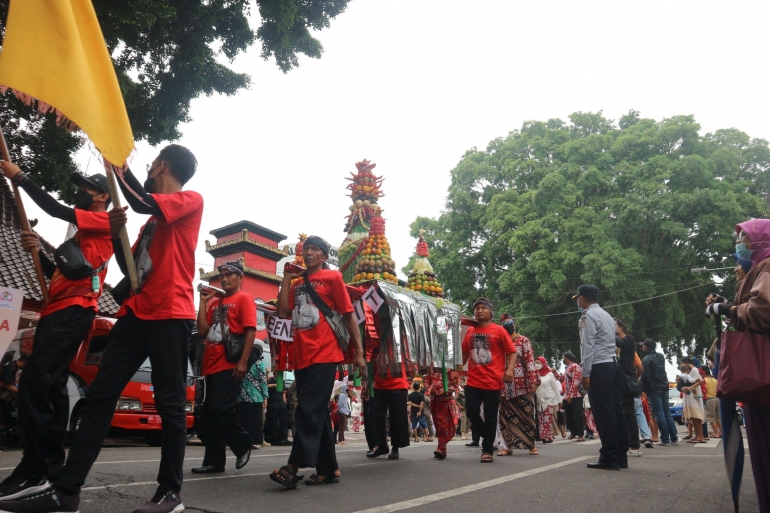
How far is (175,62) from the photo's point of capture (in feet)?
34.1

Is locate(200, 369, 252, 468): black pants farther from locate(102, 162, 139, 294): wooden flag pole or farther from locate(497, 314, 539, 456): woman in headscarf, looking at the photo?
locate(497, 314, 539, 456): woman in headscarf

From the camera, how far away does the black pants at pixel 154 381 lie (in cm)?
331

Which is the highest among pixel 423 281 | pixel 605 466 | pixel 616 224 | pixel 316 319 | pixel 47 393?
pixel 616 224

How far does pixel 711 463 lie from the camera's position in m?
7.20

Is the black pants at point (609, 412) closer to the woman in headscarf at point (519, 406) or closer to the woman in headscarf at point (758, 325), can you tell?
the woman in headscarf at point (519, 406)

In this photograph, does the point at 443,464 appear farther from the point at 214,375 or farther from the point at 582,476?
the point at 214,375

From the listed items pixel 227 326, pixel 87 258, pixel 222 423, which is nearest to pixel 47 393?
pixel 87 258

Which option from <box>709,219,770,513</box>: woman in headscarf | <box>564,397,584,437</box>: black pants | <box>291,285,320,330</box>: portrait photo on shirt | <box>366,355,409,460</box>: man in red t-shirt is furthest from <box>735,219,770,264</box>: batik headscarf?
<box>564,397,584,437</box>: black pants

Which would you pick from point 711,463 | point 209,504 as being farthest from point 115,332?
point 711,463

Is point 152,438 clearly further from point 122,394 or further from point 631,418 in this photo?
point 631,418

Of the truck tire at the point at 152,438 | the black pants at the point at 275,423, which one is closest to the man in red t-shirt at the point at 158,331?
the truck tire at the point at 152,438

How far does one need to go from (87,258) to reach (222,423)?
244 centimetres

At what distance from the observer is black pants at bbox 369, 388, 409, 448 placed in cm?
758

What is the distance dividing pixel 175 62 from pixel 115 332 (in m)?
8.08
